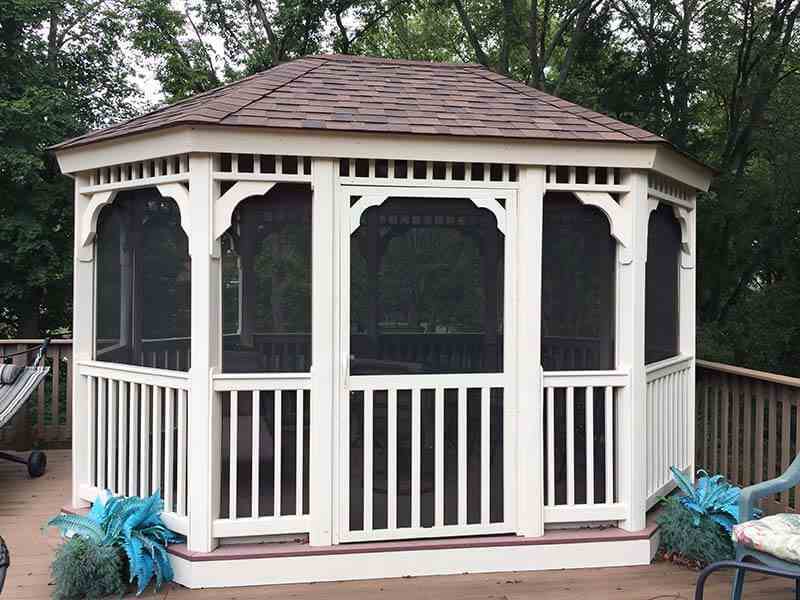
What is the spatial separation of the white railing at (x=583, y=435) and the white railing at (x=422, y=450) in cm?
24

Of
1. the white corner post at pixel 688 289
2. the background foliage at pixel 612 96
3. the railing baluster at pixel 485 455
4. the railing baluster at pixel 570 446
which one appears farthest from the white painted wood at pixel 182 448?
the background foliage at pixel 612 96

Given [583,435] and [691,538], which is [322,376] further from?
[691,538]

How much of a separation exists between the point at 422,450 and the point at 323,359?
0.72 metres

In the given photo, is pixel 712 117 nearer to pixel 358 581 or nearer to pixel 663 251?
pixel 663 251

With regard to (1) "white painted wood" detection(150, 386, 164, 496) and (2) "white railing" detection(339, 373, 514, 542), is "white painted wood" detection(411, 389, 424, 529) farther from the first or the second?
(1) "white painted wood" detection(150, 386, 164, 496)

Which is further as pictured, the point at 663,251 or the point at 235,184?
the point at 663,251

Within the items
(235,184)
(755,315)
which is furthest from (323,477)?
(755,315)

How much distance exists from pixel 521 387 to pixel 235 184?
1.73 metres

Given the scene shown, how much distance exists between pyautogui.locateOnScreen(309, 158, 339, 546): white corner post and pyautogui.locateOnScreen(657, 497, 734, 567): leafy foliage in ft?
5.80

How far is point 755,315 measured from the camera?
32.0ft

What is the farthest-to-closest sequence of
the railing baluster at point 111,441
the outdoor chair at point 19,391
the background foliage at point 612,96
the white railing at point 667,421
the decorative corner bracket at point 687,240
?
1. the background foliage at point 612,96
2. the outdoor chair at point 19,391
3. the decorative corner bracket at point 687,240
4. the white railing at point 667,421
5. the railing baluster at point 111,441

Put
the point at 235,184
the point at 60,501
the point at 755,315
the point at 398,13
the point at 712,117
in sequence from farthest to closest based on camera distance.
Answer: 1. the point at 398,13
2. the point at 712,117
3. the point at 755,315
4. the point at 60,501
5. the point at 235,184

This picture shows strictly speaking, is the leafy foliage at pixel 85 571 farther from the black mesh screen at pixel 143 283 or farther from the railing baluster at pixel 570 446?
the railing baluster at pixel 570 446

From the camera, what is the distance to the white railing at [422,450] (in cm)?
357
